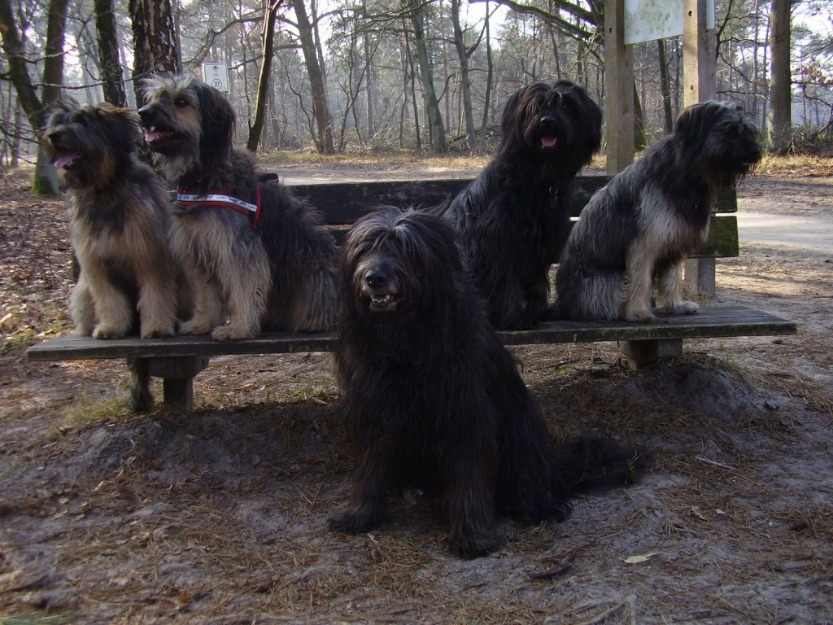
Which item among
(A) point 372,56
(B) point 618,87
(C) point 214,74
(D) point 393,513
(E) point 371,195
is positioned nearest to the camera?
(D) point 393,513

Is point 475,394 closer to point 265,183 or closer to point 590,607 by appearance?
point 590,607

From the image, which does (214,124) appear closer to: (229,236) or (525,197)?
(229,236)

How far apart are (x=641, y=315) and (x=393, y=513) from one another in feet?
5.76

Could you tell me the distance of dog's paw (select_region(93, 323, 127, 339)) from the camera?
3949mm

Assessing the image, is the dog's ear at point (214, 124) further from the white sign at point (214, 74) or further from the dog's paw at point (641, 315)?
the white sign at point (214, 74)

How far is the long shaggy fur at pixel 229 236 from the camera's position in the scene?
139 inches

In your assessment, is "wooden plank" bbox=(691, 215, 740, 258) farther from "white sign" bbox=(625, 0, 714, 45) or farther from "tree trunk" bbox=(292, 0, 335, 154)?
"tree trunk" bbox=(292, 0, 335, 154)

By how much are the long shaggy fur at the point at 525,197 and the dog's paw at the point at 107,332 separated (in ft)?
5.98

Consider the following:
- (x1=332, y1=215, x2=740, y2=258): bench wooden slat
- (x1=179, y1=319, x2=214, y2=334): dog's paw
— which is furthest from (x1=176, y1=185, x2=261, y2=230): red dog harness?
(x1=332, y1=215, x2=740, y2=258): bench wooden slat

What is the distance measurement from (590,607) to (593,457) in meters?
1.16

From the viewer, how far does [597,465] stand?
3.64 metres

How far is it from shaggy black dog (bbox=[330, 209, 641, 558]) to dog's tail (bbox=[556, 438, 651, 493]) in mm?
202

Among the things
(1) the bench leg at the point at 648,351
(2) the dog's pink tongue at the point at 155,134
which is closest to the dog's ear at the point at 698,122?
(1) the bench leg at the point at 648,351

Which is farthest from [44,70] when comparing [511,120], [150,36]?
[511,120]
